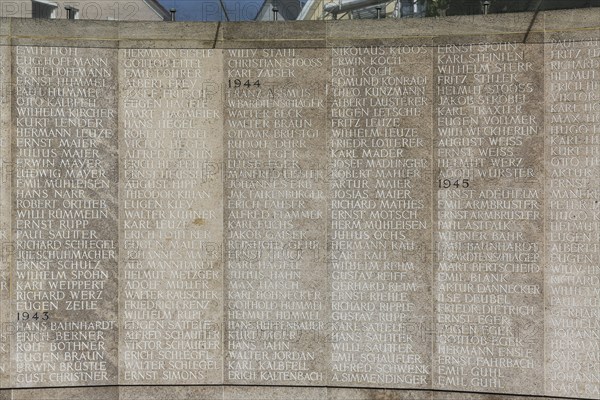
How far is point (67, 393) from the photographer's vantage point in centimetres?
1002

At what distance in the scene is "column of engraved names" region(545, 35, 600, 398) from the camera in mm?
9391

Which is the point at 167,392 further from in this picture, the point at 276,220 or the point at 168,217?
the point at 276,220

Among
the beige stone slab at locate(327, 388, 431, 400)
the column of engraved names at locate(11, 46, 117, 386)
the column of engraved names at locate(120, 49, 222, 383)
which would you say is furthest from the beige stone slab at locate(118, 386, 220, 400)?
the beige stone slab at locate(327, 388, 431, 400)

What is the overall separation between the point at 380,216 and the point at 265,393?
4.37 metres

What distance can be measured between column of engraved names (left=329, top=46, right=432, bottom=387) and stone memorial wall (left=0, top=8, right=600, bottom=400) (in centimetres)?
4

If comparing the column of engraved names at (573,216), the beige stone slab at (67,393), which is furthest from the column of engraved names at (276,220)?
the column of engraved names at (573,216)

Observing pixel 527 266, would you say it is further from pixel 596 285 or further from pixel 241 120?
pixel 241 120

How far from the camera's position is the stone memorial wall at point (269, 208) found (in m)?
9.73

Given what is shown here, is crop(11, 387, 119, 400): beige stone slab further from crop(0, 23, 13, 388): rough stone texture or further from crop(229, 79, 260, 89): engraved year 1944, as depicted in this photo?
crop(229, 79, 260, 89): engraved year 1944

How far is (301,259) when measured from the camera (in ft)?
32.9

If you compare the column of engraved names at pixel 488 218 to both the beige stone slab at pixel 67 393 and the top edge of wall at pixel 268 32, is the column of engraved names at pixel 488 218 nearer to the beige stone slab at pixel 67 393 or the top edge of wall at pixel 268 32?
the top edge of wall at pixel 268 32

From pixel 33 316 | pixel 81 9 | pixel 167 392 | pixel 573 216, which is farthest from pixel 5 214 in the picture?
pixel 573 216

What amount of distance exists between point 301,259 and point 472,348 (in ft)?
12.6

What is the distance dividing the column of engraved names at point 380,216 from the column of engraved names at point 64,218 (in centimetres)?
466
